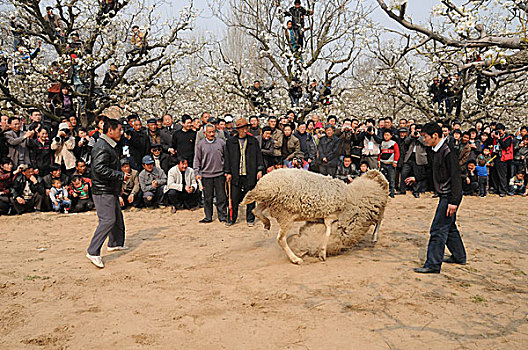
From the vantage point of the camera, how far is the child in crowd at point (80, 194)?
9859 millimetres

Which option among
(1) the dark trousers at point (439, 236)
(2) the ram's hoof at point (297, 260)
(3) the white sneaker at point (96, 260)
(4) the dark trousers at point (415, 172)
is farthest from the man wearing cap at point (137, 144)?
(1) the dark trousers at point (439, 236)

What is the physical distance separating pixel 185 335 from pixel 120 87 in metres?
10.3

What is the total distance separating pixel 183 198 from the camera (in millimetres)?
10336

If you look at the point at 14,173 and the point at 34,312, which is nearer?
the point at 34,312

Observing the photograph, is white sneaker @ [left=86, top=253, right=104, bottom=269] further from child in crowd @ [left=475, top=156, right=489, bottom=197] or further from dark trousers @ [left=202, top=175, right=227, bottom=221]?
child in crowd @ [left=475, top=156, right=489, bottom=197]

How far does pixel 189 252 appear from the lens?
267 inches

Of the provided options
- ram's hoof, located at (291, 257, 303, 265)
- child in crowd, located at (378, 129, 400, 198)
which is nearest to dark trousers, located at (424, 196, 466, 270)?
ram's hoof, located at (291, 257, 303, 265)

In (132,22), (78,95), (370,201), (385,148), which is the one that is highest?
(132,22)

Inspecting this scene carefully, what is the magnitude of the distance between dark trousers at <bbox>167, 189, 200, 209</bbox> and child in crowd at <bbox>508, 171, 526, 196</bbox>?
966 cm

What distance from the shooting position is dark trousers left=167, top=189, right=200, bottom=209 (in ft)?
32.9

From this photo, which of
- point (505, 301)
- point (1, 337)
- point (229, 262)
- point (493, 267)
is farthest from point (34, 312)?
point (493, 267)

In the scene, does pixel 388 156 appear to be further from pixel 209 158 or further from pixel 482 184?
pixel 209 158

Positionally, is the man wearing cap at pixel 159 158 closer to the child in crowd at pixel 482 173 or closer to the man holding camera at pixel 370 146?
the man holding camera at pixel 370 146

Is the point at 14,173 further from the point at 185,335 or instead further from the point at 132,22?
the point at 185,335
